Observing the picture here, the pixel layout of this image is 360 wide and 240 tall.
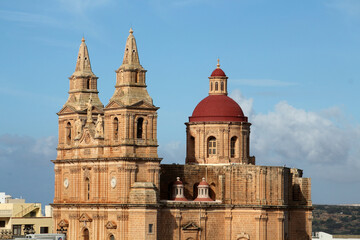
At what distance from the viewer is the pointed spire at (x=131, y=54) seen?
125000 mm

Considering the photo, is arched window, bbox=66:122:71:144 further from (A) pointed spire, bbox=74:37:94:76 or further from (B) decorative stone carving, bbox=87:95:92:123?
(A) pointed spire, bbox=74:37:94:76

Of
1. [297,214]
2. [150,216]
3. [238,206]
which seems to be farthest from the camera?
[297,214]

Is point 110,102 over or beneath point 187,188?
over

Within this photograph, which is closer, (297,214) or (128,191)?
(128,191)

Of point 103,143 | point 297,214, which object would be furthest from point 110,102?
point 297,214

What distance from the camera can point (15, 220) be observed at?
477ft

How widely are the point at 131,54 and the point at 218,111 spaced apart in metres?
14.7

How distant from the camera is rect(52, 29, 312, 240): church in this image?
401ft

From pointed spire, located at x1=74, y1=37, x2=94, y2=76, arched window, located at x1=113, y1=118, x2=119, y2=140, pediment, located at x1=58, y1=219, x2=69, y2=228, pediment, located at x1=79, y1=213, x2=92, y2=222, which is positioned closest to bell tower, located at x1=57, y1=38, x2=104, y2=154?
pointed spire, located at x1=74, y1=37, x2=94, y2=76

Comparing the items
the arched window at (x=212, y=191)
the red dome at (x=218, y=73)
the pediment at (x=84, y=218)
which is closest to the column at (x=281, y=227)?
the arched window at (x=212, y=191)

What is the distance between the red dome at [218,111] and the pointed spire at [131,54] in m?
13.2

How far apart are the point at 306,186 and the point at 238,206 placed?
13082 millimetres

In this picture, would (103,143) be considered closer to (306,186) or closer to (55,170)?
(55,170)

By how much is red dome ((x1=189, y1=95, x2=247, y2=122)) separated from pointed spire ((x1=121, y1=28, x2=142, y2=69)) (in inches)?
519
